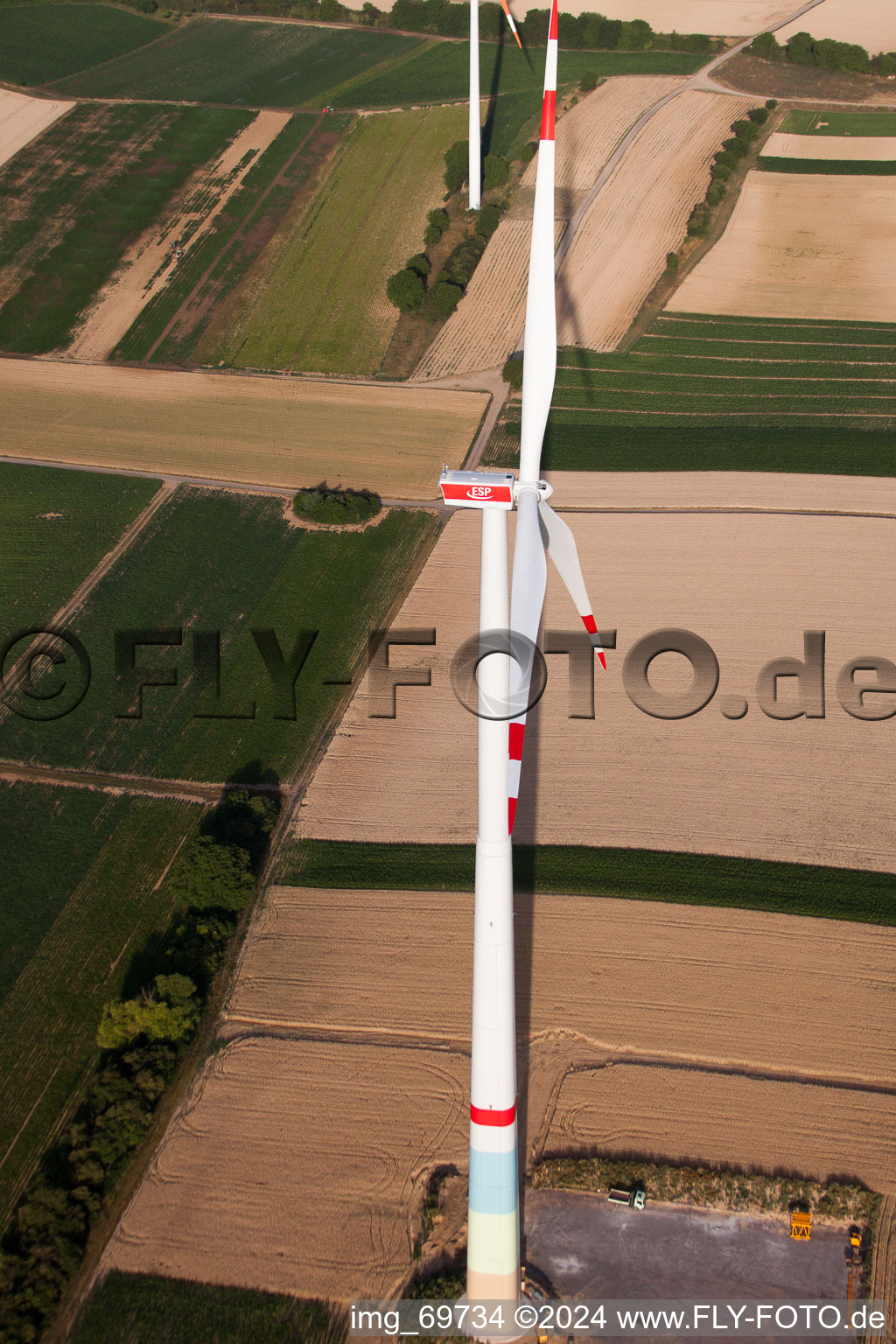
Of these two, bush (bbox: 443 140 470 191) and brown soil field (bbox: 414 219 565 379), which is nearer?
brown soil field (bbox: 414 219 565 379)

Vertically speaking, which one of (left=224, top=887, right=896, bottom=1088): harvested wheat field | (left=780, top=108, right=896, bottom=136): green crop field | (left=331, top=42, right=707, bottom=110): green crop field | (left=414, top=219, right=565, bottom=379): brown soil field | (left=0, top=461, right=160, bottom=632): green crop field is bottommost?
(left=224, top=887, right=896, bottom=1088): harvested wheat field

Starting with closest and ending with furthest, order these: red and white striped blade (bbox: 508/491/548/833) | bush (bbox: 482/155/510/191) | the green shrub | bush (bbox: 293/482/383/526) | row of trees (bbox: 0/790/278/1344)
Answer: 1. red and white striped blade (bbox: 508/491/548/833)
2. row of trees (bbox: 0/790/278/1344)
3. bush (bbox: 293/482/383/526)
4. the green shrub
5. bush (bbox: 482/155/510/191)

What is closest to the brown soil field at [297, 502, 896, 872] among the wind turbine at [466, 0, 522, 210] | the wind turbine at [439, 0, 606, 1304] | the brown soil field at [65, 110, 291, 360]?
the wind turbine at [439, 0, 606, 1304]

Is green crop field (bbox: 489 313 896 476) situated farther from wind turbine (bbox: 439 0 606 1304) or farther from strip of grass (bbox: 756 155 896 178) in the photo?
wind turbine (bbox: 439 0 606 1304)

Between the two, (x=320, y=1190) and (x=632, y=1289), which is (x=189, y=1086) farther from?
(x=632, y=1289)

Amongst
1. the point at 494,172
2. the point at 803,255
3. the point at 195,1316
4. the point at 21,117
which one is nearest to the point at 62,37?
the point at 21,117

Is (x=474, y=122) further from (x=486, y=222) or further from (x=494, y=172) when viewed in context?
(x=494, y=172)
